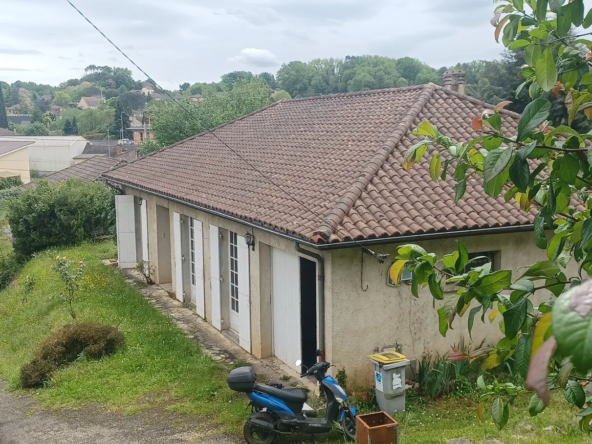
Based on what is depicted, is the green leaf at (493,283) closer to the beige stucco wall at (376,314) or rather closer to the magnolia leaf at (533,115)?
the magnolia leaf at (533,115)

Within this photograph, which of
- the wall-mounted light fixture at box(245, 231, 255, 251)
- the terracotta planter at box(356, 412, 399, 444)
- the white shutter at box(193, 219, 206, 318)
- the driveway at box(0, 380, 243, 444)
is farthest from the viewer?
the white shutter at box(193, 219, 206, 318)

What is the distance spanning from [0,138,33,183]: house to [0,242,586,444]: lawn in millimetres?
42280

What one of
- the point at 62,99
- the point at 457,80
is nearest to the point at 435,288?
the point at 457,80

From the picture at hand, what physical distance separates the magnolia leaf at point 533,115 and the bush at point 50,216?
23233 millimetres

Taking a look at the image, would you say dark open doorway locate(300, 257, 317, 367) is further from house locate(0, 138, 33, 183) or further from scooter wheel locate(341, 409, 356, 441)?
house locate(0, 138, 33, 183)

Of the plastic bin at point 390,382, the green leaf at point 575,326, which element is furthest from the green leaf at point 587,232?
the plastic bin at point 390,382

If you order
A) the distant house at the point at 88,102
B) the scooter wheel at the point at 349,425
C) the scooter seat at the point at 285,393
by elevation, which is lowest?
the scooter wheel at the point at 349,425

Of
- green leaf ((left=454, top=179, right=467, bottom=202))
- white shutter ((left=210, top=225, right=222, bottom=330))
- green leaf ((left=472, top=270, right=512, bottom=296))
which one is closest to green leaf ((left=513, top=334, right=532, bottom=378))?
green leaf ((left=472, top=270, right=512, bottom=296))

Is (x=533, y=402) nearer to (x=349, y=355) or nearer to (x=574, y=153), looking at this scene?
(x=574, y=153)

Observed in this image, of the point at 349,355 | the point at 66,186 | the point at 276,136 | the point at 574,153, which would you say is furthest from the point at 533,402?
the point at 66,186

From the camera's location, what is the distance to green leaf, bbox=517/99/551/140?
6.72 feet

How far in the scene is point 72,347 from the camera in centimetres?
1177

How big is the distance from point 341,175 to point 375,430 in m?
4.71

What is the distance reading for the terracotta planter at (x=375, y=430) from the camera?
23.8 feet
